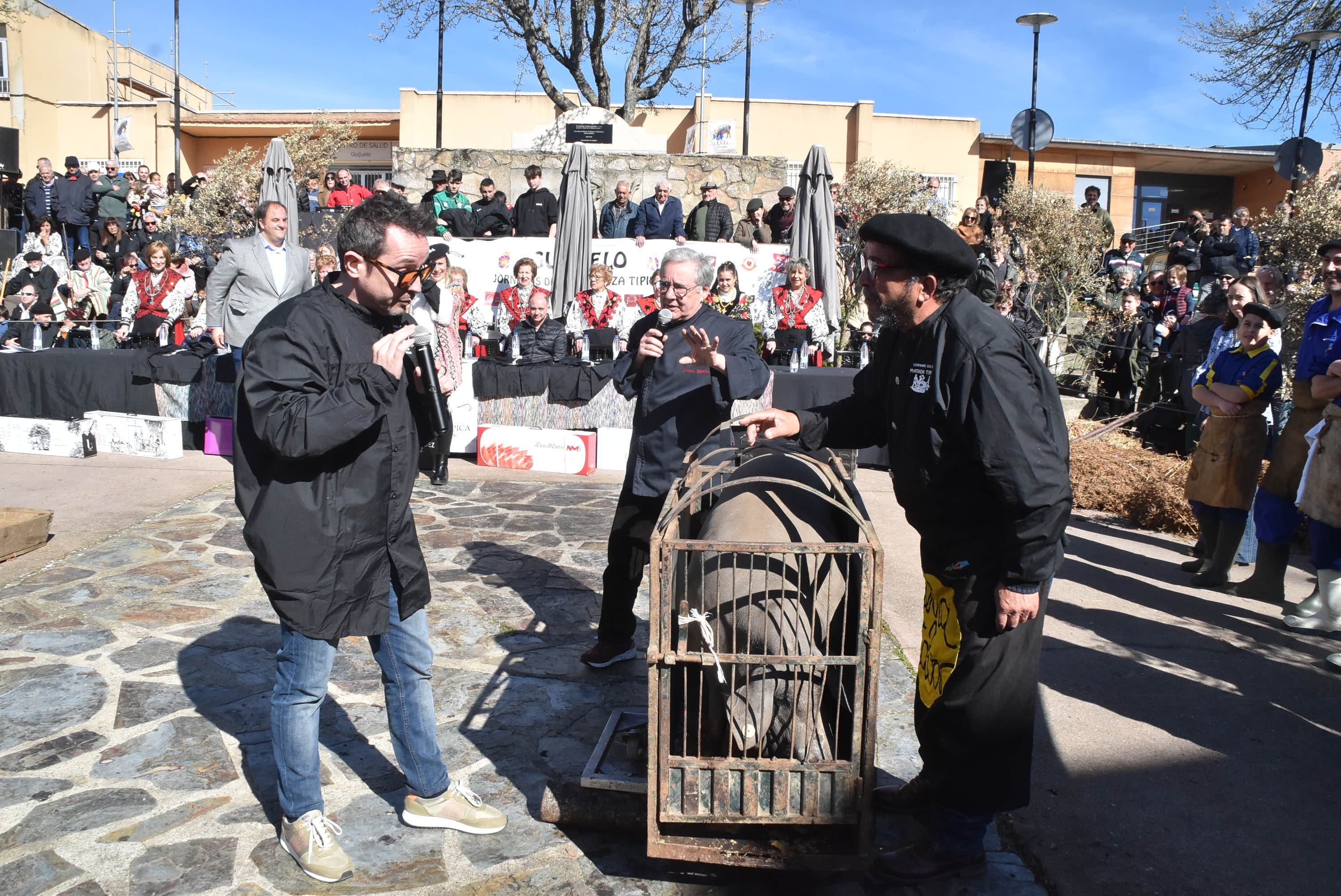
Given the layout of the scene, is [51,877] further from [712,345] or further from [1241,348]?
[1241,348]

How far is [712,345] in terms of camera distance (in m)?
4.18

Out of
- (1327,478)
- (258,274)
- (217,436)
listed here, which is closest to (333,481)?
(1327,478)

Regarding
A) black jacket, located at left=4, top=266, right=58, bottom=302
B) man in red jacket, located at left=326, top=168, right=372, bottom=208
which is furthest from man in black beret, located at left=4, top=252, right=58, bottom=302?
man in red jacket, located at left=326, top=168, right=372, bottom=208

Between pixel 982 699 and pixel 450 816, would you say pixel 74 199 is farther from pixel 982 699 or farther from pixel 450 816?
pixel 982 699

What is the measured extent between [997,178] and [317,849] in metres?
21.3

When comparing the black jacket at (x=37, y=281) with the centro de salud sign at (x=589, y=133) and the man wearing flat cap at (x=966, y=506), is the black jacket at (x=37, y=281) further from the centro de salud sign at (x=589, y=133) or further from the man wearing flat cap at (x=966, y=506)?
the man wearing flat cap at (x=966, y=506)

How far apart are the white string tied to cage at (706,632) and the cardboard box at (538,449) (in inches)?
261

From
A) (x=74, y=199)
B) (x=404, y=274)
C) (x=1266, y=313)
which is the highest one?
(x=74, y=199)

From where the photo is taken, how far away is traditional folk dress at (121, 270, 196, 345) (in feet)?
35.2

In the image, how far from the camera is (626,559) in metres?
4.46

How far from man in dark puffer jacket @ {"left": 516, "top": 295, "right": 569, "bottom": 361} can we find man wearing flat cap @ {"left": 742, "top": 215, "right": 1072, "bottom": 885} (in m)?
7.38

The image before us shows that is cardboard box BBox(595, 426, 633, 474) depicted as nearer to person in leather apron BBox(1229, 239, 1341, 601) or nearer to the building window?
person in leather apron BBox(1229, 239, 1341, 601)

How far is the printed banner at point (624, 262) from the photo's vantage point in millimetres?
13094

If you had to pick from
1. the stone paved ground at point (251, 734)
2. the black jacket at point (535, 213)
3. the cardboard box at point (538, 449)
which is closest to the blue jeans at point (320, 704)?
the stone paved ground at point (251, 734)
